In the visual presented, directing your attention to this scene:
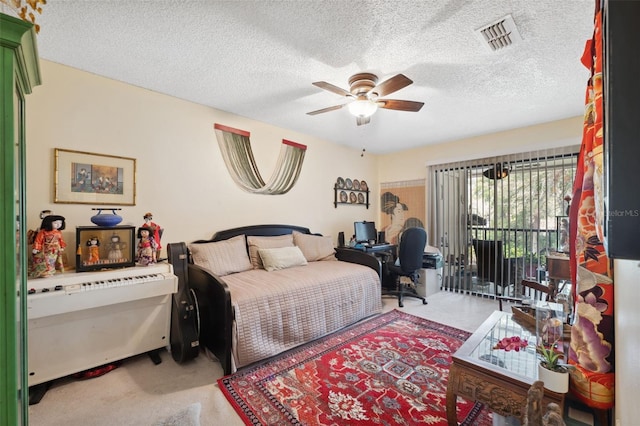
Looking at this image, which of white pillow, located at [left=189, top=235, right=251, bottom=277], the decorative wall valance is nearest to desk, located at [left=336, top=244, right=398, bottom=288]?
the decorative wall valance

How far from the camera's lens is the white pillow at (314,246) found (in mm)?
3594

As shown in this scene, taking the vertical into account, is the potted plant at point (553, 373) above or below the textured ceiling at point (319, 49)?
below

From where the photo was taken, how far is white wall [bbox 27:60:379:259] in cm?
216

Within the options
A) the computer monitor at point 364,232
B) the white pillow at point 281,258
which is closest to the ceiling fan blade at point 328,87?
the white pillow at point 281,258

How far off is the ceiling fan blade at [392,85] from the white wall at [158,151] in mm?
1835

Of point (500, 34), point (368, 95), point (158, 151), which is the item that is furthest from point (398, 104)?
point (158, 151)

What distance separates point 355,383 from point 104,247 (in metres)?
2.24

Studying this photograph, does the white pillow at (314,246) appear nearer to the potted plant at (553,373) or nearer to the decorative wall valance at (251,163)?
the decorative wall valance at (251,163)

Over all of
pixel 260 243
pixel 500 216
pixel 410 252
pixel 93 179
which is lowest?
pixel 410 252

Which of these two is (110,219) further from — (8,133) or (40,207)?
(8,133)

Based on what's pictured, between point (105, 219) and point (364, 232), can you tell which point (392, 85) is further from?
point (364, 232)

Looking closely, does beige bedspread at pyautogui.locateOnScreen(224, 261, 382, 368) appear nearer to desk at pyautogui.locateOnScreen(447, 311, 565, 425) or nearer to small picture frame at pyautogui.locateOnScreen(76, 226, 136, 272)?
small picture frame at pyautogui.locateOnScreen(76, 226, 136, 272)

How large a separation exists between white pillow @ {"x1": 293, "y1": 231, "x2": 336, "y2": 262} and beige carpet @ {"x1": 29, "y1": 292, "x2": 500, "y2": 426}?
1.67m

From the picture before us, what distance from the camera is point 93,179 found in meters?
2.36
